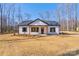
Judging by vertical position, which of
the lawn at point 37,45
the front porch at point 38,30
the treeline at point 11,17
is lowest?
the lawn at point 37,45

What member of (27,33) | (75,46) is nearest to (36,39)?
(27,33)

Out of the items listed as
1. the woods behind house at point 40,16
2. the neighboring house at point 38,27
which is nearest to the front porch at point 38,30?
the neighboring house at point 38,27

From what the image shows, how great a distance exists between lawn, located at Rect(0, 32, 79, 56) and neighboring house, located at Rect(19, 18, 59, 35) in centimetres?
7

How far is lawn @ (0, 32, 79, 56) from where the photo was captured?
5059 mm

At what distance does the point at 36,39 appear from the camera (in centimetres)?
514

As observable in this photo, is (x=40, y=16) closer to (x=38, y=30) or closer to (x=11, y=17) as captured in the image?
(x=38, y=30)

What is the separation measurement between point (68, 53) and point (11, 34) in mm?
724

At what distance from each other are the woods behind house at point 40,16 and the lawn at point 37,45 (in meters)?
0.10

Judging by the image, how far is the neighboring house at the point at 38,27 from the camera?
5.09 meters

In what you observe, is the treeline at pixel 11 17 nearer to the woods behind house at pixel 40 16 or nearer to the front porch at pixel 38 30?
the woods behind house at pixel 40 16

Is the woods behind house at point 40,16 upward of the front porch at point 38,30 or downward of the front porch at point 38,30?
upward

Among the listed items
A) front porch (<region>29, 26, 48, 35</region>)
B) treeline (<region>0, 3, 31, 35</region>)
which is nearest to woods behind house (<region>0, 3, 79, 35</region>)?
treeline (<region>0, 3, 31, 35</region>)

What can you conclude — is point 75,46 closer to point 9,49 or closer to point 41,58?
point 41,58

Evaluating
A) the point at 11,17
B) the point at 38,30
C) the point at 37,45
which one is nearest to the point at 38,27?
the point at 38,30
